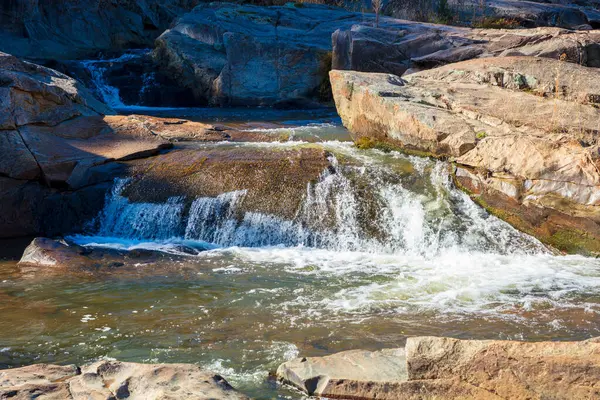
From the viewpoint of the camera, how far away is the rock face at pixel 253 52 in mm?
15406

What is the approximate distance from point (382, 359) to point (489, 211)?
13.2 ft

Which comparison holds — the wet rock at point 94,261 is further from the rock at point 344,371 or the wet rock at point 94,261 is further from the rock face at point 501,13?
the rock face at point 501,13

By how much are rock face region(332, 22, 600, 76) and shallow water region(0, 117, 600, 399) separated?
440cm

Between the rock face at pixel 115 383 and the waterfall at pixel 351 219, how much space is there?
4254 millimetres

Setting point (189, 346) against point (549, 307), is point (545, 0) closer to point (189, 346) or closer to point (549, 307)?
point (549, 307)

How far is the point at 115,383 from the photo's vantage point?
123 inches

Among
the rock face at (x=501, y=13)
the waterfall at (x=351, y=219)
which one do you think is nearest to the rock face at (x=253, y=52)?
the rock face at (x=501, y=13)

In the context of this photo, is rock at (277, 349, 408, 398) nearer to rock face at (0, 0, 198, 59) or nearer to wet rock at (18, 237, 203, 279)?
wet rock at (18, 237, 203, 279)

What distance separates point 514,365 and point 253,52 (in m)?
13.3

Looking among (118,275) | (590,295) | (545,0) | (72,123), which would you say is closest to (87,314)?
(118,275)

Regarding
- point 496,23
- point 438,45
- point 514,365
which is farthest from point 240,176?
point 496,23

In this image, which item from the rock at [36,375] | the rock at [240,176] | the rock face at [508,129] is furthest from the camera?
the rock at [240,176]

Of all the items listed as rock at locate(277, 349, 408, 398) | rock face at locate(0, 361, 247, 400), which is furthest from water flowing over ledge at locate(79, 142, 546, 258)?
rock face at locate(0, 361, 247, 400)

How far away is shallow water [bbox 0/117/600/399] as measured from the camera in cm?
466
